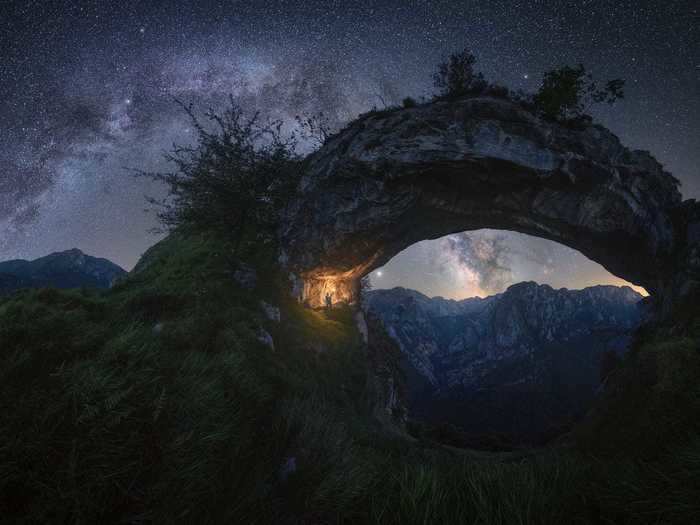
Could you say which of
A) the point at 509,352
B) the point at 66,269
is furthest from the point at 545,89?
the point at 66,269

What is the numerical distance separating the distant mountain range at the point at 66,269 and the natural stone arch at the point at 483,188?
103076 mm

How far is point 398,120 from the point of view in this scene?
551 inches

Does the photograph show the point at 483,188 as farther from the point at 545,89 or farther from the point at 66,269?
the point at 66,269

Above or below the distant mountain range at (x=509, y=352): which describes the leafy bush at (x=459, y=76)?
above

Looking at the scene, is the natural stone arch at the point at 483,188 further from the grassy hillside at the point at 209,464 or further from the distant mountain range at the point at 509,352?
the distant mountain range at the point at 509,352

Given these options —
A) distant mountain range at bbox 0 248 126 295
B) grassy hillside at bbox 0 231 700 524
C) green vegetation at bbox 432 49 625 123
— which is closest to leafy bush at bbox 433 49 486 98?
green vegetation at bbox 432 49 625 123

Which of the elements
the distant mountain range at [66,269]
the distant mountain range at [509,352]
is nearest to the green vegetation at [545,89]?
the distant mountain range at [509,352]

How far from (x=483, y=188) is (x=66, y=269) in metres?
131

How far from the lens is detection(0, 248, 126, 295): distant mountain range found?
86188 millimetres

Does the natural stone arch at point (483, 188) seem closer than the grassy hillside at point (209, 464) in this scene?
No

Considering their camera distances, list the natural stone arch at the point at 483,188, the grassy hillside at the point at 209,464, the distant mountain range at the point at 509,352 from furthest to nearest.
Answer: the distant mountain range at the point at 509,352, the natural stone arch at the point at 483,188, the grassy hillside at the point at 209,464

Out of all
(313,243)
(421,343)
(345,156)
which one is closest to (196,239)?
(313,243)

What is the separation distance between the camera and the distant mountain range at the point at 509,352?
211 feet

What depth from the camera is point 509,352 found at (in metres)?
94.5
